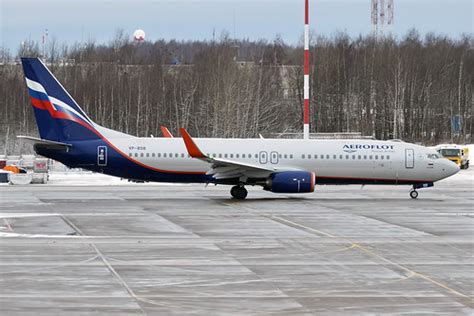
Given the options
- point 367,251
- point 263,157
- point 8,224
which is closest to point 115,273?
point 367,251

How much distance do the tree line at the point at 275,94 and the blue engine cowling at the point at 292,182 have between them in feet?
118

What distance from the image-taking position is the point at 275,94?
9062 centimetres

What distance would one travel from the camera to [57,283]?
1794 cm

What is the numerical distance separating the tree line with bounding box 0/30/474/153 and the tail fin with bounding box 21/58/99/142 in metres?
35.8

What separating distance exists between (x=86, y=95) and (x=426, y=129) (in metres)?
31.6

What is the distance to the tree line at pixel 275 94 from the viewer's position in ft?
257

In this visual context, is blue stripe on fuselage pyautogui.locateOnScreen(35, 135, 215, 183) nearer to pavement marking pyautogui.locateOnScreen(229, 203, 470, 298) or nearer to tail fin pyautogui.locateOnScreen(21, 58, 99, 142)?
tail fin pyautogui.locateOnScreen(21, 58, 99, 142)

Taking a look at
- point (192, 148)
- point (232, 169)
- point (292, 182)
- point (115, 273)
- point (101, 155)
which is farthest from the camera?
point (232, 169)

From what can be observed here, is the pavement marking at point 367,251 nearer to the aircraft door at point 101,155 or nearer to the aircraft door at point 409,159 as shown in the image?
the aircraft door at point 101,155

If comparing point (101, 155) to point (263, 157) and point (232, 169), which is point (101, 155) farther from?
point (263, 157)

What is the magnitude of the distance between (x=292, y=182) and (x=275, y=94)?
180 feet

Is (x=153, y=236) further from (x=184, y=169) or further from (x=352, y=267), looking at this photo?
(x=184, y=169)

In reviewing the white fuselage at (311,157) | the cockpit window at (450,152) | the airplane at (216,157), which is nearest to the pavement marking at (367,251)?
the airplane at (216,157)

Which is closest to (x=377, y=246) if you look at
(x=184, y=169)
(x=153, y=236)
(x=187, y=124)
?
(x=153, y=236)
